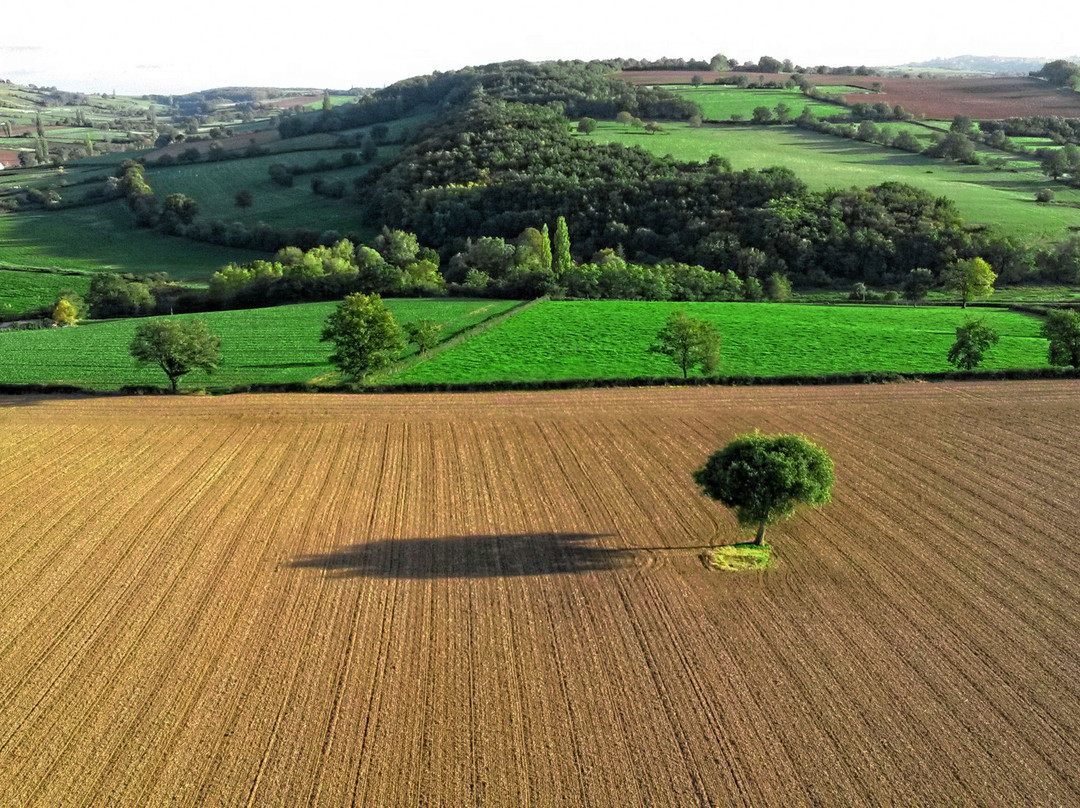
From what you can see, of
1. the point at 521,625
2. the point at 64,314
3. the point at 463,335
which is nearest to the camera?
the point at 521,625

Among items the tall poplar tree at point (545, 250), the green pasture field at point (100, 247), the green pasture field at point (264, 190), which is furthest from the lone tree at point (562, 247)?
the green pasture field at point (100, 247)

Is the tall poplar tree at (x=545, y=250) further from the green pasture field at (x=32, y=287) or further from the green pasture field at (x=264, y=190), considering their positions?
the green pasture field at (x=32, y=287)

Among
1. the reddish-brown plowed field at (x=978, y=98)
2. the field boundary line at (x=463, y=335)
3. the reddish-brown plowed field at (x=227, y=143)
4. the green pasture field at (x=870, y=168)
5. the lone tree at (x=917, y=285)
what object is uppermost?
the reddish-brown plowed field at (x=978, y=98)

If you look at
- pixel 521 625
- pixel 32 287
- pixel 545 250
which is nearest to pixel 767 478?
pixel 521 625

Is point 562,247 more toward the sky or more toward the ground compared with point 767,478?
more toward the ground

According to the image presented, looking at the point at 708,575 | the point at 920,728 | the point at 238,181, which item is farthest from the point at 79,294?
the point at 920,728

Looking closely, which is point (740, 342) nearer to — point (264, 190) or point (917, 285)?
point (917, 285)

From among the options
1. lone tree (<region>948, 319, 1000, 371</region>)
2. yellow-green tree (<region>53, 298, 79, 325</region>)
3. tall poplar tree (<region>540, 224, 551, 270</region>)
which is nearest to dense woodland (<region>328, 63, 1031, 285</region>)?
tall poplar tree (<region>540, 224, 551, 270</region>)
